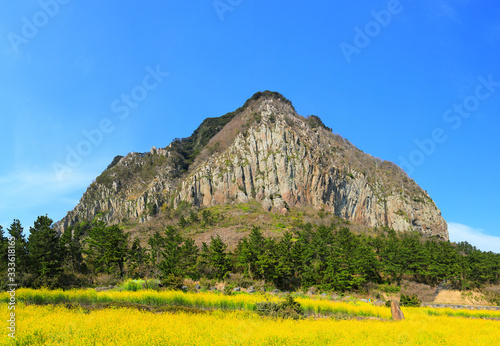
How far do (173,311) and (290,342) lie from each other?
908 cm

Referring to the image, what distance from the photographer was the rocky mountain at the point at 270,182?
106 metres

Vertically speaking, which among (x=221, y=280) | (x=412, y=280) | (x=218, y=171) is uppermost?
(x=218, y=171)

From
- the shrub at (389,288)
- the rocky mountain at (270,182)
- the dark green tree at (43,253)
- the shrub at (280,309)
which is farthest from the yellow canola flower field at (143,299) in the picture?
the rocky mountain at (270,182)


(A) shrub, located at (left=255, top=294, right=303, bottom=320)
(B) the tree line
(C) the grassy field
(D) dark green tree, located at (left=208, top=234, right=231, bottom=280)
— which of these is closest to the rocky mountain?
(B) the tree line

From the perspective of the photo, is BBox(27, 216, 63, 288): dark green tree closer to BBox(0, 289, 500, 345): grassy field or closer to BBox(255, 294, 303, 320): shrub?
BBox(0, 289, 500, 345): grassy field

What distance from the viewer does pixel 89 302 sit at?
20609 mm

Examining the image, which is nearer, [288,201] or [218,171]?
[288,201]

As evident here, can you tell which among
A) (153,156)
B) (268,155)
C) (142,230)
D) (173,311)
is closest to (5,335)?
(173,311)

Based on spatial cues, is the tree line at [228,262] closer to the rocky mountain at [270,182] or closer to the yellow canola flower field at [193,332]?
the yellow canola flower field at [193,332]

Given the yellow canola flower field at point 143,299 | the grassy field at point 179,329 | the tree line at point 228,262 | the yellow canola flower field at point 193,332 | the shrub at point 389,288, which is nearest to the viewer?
the yellow canola flower field at point 193,332

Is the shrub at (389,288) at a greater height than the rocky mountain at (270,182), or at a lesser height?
lesser

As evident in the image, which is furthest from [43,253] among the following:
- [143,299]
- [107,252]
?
[143,299]

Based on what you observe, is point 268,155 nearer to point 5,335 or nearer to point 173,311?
point 173,311

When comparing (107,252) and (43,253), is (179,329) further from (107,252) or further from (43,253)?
(107,252)
